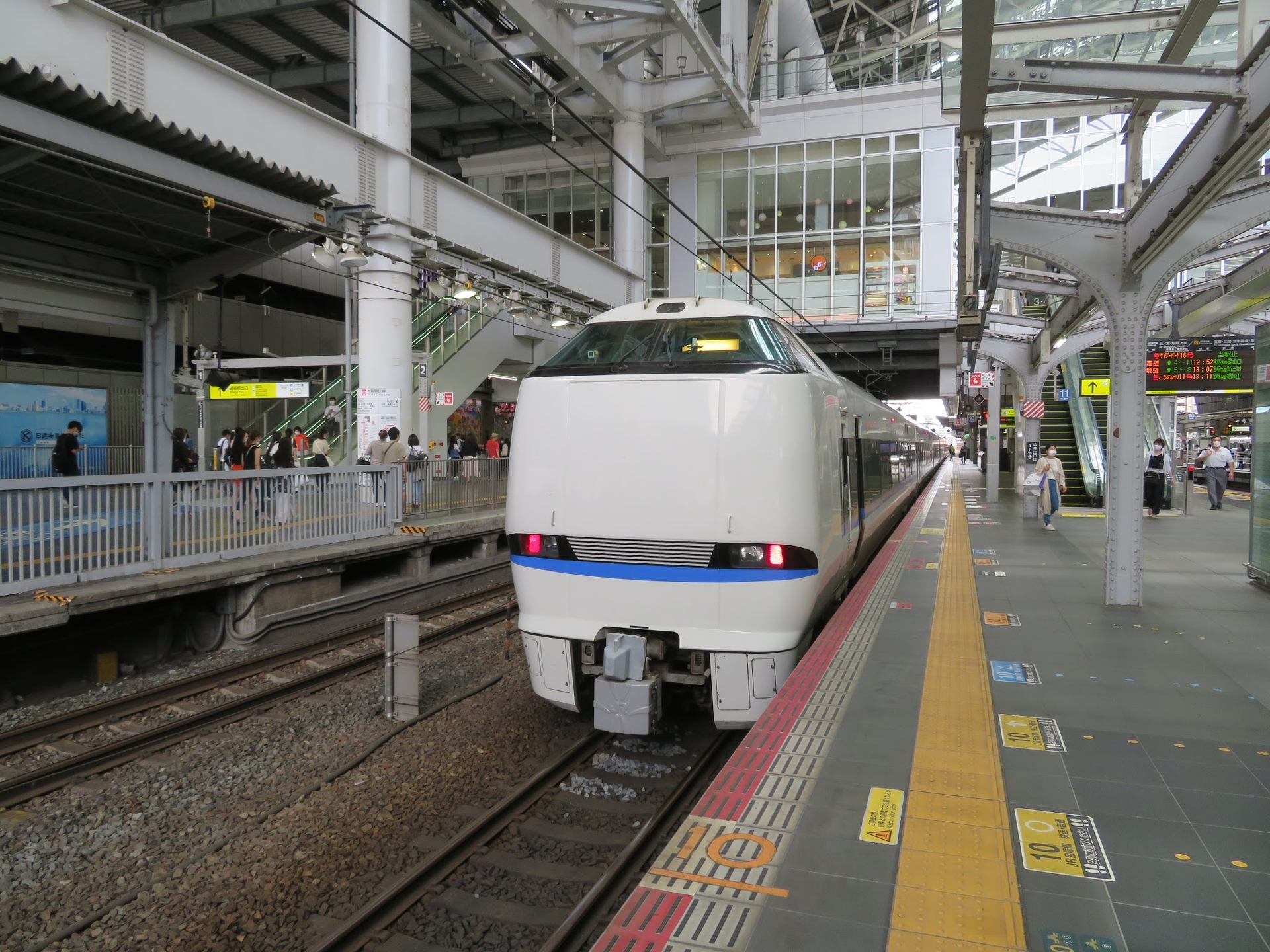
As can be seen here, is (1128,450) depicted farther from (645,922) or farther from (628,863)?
(645,922)

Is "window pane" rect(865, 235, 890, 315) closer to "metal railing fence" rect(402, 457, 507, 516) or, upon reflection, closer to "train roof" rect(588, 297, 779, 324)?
"metal railing fence" rect(402, 457, 507, 516)

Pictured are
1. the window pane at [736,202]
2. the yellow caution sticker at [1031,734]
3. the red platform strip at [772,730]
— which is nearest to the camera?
the red platform strip at [772,730]

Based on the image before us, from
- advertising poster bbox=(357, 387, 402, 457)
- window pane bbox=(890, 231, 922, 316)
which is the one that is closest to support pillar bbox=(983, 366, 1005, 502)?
window pane bbox=(890, 231, 922, 316)

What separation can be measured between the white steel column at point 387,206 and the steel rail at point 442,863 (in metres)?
8.98

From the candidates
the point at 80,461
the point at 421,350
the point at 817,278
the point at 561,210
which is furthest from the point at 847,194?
the point at 80,461

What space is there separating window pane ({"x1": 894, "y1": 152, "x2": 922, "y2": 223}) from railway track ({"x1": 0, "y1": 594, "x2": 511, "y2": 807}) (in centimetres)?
1796

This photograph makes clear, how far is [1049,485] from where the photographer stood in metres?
13.7

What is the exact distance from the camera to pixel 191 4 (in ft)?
52.1

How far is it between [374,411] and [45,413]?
20.9 ft

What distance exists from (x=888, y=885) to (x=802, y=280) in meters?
21.7

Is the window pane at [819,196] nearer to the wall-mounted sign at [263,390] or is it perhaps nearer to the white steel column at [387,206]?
the white steel column at [387,206]

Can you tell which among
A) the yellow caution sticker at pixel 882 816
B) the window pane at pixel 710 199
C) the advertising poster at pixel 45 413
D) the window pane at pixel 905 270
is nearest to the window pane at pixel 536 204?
the window pane at pixel 710 199

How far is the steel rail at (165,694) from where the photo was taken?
553 cm

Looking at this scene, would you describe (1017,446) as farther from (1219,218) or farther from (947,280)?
(1219,218)
